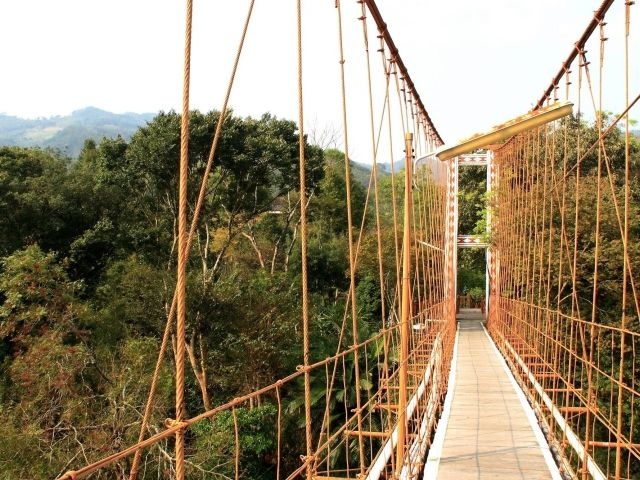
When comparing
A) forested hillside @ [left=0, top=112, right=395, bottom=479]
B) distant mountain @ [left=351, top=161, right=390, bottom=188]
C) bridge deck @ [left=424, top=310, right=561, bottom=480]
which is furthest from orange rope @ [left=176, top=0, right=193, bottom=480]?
distant mountain @ [left=351, top=161, right=390, bottom=188]

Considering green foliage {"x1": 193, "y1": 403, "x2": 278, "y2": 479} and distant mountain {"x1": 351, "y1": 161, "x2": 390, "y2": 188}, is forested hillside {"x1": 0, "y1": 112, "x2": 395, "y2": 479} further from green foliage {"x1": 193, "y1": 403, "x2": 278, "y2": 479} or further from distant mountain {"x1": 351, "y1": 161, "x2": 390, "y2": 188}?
distant mountain {"x1": 351, "y1": 161, "x2": 390, "y2": 188}

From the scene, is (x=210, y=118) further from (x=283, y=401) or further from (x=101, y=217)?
(x=283, y=401)

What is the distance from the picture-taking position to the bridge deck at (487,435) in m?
2.96

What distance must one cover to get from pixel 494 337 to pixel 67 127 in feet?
375

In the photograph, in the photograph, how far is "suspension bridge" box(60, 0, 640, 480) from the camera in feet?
7.49

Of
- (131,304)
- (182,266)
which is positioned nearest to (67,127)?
(131,304)

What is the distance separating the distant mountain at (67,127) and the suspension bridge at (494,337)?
313 feet

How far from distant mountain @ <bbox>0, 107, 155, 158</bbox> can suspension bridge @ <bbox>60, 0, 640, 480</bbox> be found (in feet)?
313

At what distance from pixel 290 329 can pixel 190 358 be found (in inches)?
65.1

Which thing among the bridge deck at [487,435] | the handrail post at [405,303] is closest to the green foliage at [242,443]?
the bridge deck at [487,435]

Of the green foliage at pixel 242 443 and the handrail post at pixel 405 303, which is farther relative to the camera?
the green foliage at pixel 242 443

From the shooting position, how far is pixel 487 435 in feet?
11.8

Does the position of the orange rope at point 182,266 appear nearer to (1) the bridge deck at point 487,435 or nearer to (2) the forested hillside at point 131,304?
(1) the bridge deck at point 487,435

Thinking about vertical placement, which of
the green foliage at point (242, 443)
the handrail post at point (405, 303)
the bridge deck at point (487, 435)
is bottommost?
the green foliage at point (242, 443)
